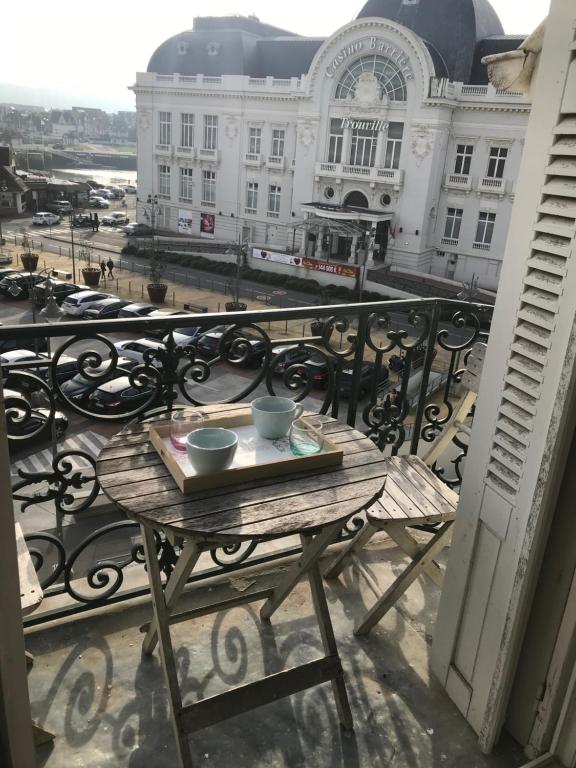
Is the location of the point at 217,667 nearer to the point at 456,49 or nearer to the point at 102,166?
the point at 456,49

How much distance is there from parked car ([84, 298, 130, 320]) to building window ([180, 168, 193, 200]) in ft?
64.0

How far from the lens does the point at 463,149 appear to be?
34.9 meters

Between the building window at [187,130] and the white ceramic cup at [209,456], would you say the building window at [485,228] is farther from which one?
the white ceramic cup at [209,456]

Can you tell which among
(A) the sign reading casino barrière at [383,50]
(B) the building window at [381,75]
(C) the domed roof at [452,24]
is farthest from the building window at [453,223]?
(A) the sign reading casino barrière at [383,50]

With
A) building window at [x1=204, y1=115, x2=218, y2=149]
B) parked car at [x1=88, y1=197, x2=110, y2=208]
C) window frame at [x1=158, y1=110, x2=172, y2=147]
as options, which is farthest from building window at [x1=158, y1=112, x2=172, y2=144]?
parked car at [x1=88, y1=197, x2=110, y2=208]

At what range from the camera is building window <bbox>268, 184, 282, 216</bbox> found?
41062mm

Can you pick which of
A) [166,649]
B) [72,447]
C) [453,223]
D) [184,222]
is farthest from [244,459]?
[184,222]

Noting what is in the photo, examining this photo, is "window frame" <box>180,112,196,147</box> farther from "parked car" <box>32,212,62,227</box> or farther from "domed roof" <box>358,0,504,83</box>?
"parked car" <box>32,212,62,227</box>

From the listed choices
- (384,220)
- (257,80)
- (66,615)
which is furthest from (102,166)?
(66,615)

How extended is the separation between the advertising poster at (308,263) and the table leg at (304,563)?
33.2 metres

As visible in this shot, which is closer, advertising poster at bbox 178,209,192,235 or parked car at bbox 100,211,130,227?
advertising poster at bbox 178,209,192,235

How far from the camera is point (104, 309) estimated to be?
2742 centimetres

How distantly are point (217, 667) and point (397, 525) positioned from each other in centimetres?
100

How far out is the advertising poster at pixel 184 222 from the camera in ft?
150
